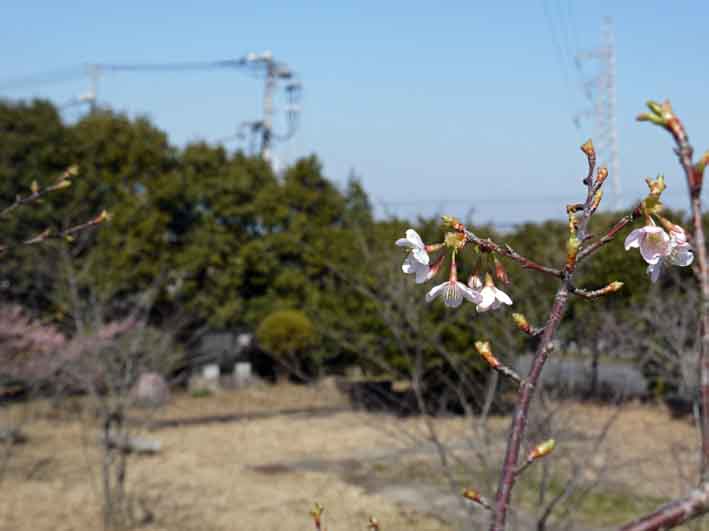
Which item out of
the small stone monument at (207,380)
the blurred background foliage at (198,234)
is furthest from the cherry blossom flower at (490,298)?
the small stone monument at (207,380)

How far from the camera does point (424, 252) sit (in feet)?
3.26

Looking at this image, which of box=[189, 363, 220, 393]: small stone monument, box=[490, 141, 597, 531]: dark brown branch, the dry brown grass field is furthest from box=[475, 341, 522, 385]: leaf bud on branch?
box=[189, 363, 220, 393]: small stone monument

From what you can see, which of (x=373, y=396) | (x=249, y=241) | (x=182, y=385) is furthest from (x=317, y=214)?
(x=373, y=396)

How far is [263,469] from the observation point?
27.7 feet

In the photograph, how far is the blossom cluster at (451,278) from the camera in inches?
38.9

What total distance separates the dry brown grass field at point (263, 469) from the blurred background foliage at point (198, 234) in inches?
61.8

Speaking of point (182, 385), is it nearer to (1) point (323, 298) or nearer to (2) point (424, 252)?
(1) point (323, 298)

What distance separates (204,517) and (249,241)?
8.92 meters

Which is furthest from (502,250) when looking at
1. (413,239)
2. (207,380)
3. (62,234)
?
(207,380)

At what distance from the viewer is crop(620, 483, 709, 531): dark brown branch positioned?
62 cm

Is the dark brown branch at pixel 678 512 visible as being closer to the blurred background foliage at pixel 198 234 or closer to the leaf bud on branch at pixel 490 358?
the leaf bud on branch at pixel 490 358

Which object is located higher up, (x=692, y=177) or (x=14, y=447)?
(x=692, y=177)

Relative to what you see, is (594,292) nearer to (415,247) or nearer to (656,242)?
(656,242)

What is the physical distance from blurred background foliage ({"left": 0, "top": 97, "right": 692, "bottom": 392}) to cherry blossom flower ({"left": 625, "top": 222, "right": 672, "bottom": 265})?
988 cm
